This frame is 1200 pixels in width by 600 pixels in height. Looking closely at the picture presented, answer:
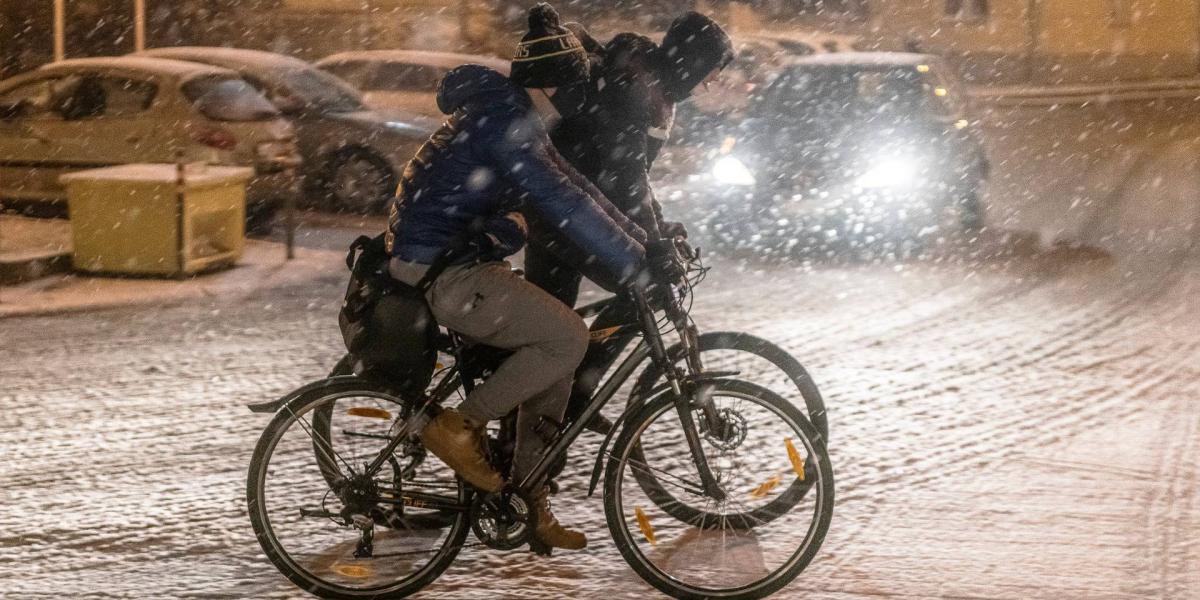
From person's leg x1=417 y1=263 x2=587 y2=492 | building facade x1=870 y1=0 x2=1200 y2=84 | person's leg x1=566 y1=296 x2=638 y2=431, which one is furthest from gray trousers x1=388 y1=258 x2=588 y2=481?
building facade x1=870 y1=0 x2=1200 y2=84

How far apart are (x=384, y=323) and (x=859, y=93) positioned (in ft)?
31.4

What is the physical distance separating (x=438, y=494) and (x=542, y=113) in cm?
121

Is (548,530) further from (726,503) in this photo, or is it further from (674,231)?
(674,231)

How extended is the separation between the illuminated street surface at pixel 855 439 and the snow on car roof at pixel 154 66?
4216 mm

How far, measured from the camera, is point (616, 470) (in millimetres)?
4918

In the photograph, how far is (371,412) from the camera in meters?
5.02

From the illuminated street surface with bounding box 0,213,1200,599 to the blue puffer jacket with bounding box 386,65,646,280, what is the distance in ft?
3.50

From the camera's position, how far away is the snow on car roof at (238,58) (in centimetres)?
1531

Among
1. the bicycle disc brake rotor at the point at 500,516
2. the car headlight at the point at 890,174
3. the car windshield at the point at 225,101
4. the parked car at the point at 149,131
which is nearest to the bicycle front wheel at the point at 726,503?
the bicycle disc brake rotor at the point at 500,516

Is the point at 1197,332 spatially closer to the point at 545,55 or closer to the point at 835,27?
the point at 545,55

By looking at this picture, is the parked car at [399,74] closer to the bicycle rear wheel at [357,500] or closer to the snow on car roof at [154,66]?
the snow on car roof at [154,66]

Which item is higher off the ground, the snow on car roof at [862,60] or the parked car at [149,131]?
the snow on car roof at [862,60]

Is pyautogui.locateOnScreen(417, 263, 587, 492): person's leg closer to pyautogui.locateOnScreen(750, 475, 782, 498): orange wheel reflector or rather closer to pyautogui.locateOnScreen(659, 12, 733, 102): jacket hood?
pyautogui.locateOnScreen(750, 475, 782, 498): orange wheel reflector

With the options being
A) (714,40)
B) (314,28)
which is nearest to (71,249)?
(714,40)
